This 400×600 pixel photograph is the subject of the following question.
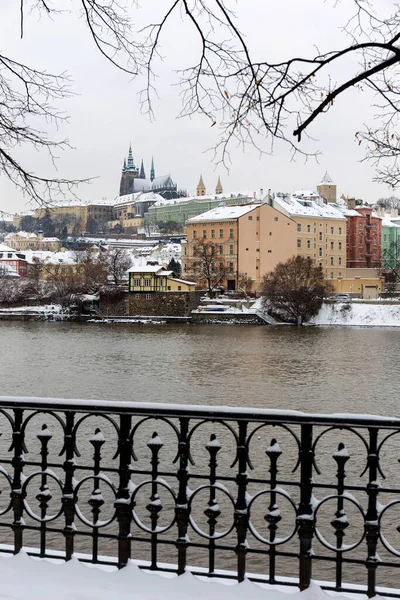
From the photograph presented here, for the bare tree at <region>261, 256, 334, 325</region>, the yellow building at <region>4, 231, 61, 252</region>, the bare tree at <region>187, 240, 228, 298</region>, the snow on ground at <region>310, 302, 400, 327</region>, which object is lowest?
the snow on ground at <region>310, 302, 400, 327</region>

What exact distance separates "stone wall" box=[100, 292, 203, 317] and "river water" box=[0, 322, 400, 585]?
935 inches

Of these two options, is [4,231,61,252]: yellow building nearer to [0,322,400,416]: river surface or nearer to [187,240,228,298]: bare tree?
[187,240,228,298]: bare tree

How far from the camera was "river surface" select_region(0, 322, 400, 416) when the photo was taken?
18766mm

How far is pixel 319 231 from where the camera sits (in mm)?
79125

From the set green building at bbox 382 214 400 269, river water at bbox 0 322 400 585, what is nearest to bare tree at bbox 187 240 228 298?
river water at bbox 0 322 400 585

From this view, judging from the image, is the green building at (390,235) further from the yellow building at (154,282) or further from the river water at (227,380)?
the river water at (227,380)

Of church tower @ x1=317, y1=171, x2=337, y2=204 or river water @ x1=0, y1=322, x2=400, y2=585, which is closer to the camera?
river water @ x1=0, y1=322, x2=400, y2=585

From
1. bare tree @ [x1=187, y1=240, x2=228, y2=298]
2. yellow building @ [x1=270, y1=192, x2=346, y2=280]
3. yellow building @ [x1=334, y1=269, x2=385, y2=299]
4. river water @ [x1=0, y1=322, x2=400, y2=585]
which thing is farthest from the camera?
yellow building @ [x1=270, y1=192, x2=346, y2=280]

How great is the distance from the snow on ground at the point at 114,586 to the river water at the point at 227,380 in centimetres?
345

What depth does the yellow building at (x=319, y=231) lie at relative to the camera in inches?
3044

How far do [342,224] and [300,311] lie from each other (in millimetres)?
29781

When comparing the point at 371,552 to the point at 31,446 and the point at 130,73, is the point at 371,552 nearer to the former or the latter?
the point at 130,73

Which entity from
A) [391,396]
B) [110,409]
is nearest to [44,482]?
[110,409]

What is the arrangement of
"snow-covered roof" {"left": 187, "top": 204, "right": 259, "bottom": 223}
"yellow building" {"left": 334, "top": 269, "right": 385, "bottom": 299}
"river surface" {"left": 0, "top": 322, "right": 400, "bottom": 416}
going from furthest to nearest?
"snow-covered roof" {"left": 187, "top": 204, "right": 259, "bottom": 223} → "yellow building" {"left": 334, "top": 269, "right": 385, "bottom": 299} → "river surface" {"left": 0, "top": 322, "right": 400, "bottom": 416}
